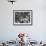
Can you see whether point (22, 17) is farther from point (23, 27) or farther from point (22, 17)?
point (23, 27)

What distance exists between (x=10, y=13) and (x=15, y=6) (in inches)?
12.8

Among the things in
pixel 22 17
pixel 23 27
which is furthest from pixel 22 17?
pixel 23 27

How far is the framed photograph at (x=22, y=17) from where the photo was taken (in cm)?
493

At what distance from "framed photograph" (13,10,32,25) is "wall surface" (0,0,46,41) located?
0.11 metres

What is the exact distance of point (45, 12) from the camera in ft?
16.1

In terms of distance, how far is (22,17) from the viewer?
4.95 metres

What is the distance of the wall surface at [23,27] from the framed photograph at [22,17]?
0.11 m

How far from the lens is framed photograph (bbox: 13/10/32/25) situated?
16.2 feet

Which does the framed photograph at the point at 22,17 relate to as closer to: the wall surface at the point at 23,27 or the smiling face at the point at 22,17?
the smiling face at the point at 22,17

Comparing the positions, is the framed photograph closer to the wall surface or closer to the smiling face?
the smiling face

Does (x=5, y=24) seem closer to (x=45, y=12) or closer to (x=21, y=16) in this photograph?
(x=21, y=16)

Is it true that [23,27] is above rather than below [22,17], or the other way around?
below

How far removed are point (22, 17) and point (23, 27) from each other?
0.38 metres

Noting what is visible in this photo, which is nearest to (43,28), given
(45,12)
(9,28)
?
(45,12)
